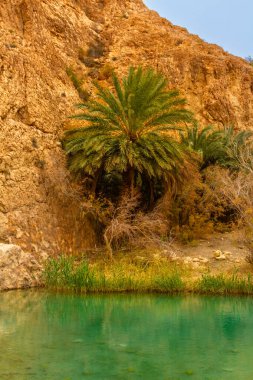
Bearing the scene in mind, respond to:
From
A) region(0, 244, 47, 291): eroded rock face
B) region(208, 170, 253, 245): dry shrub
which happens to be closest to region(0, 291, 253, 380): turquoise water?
region(0, 244, 47, 291): eroded rock face

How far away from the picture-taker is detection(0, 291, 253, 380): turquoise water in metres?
5.72

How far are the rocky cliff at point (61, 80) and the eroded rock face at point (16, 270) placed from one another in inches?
63.3

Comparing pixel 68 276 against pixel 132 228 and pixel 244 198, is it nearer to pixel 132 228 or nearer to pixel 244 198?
pixel 132 228

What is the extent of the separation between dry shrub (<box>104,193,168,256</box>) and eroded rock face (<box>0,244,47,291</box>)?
2.82 m

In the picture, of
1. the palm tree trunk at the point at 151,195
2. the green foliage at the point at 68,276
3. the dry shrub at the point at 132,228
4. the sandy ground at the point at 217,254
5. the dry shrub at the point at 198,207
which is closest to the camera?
the green foliage at the point at 68,276

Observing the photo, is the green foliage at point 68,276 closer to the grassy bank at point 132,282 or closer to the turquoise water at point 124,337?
the grassy bank at point 132,282

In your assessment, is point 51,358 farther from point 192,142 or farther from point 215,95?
point 215,95

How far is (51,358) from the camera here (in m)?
6.16

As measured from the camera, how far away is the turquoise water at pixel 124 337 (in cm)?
572

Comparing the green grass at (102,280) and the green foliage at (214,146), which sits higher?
the green foliage at (214,146)

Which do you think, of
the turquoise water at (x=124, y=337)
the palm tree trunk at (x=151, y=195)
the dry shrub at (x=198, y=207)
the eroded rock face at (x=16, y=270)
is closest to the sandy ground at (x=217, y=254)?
the dry shrub at (x=198, y=207)

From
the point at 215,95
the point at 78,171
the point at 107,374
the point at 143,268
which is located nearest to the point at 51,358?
the point at 107,374

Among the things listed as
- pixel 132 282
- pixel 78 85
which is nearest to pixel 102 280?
pixel 132 282

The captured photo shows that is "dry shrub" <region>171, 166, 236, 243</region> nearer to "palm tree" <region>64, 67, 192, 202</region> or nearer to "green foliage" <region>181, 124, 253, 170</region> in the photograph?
"green foliage" <region>181, 124, 253, 170</region>
